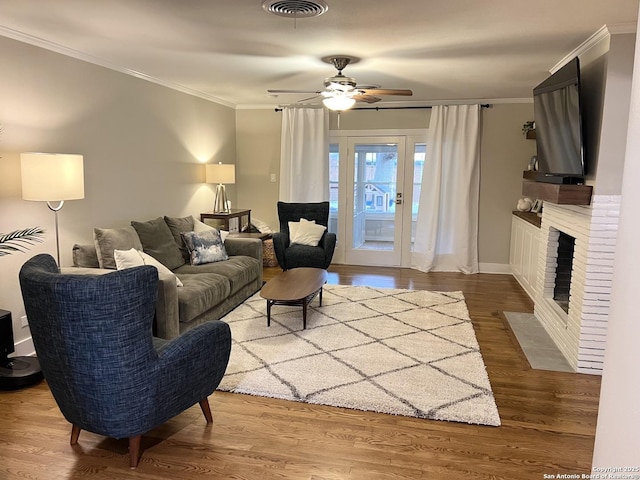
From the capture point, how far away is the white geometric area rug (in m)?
2.87

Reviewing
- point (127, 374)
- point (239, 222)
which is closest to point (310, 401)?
point (127, 374)

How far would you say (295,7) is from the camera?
2.66 metres

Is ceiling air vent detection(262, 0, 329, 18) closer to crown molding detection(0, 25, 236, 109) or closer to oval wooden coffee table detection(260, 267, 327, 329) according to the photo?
crown molding detection(0, 25, 236, 109)

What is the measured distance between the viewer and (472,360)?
137 inches

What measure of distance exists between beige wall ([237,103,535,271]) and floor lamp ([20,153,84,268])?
411 cm

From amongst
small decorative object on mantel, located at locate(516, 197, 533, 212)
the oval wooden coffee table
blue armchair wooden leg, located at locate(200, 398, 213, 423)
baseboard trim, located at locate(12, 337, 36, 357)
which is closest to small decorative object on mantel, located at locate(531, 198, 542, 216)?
small decorative object on mantel, located at locate(516, 197, 533, 212)

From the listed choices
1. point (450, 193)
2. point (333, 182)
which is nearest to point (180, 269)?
point (333, 182)

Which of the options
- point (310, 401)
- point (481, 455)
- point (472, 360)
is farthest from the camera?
point (472, 360)

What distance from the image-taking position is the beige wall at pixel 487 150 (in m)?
6.23

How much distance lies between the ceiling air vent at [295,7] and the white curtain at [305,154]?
3956 millimetres

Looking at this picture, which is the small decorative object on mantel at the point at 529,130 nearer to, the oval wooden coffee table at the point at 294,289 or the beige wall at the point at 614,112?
the beige wall at the point at 614,112

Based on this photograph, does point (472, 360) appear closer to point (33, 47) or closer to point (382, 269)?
point (382, 269)

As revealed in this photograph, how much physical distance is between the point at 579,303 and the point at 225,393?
2.66m

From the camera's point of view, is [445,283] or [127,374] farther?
[445,283]
